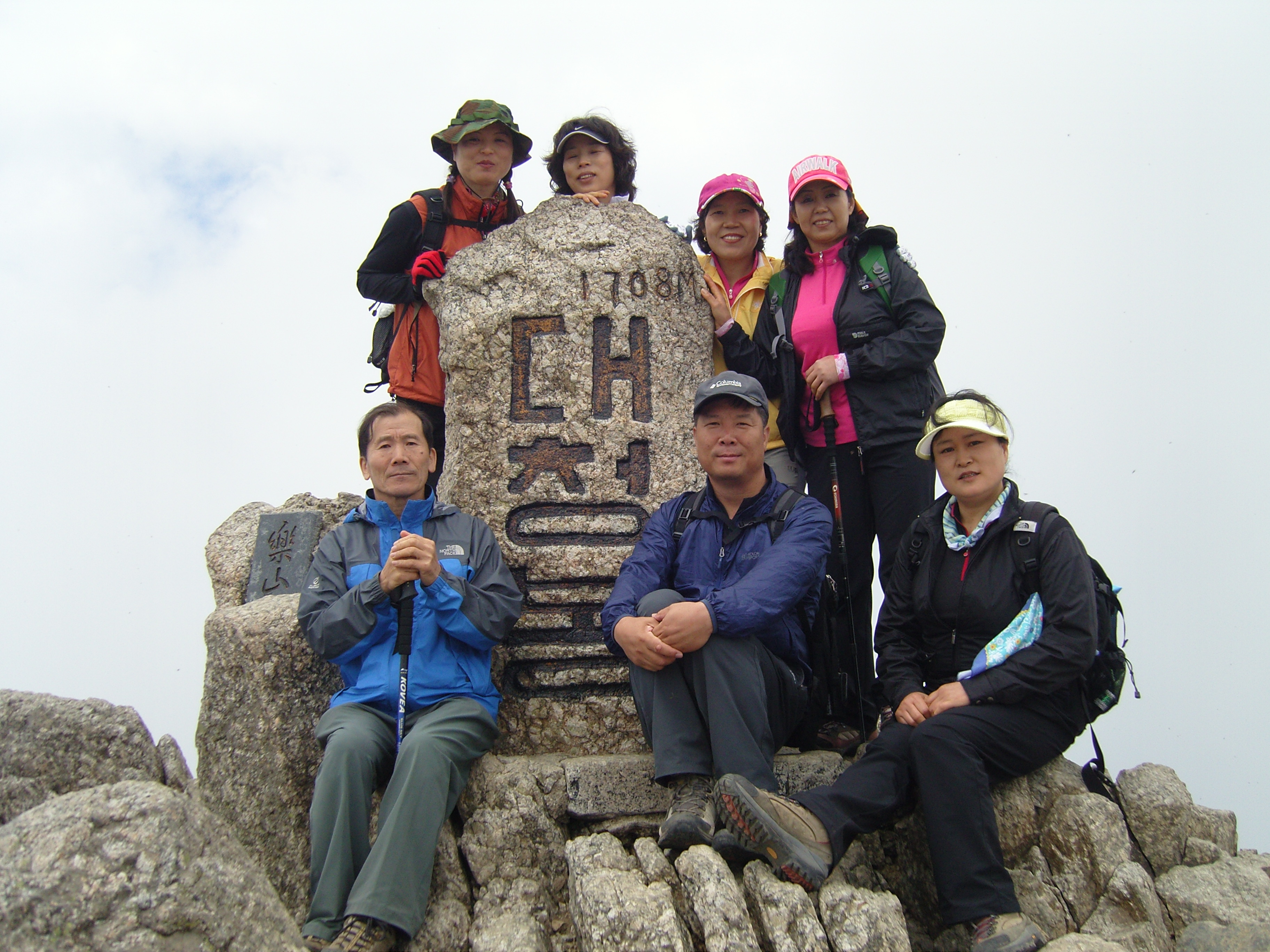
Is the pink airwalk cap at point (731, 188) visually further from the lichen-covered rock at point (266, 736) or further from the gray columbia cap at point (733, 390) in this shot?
the lichen-covered rock at point (266, 736)

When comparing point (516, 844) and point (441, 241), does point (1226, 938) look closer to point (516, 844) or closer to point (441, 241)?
point (516, 844)

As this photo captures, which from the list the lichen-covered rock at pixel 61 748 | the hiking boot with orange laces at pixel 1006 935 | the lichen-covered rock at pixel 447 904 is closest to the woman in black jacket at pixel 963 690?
the hiking boot with orange laces at pixel 1006 935

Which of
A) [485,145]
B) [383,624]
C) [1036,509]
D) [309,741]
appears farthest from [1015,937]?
[485,145]

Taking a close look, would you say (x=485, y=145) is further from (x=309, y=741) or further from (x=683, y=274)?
(x=309, y=741)

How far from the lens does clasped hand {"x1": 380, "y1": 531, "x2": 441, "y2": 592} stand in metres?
3.73

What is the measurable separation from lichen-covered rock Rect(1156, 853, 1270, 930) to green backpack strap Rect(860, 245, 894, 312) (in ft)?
9.01

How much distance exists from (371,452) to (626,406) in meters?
1.50

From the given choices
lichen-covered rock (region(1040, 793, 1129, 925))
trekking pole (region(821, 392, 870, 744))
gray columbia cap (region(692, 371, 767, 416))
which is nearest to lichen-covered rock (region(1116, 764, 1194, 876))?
lichen-covered rock (region(1040, 793, 1129, 925))

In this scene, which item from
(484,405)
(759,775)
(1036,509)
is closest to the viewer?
(759,775)

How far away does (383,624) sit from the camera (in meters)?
3.90

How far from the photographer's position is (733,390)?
159 inches

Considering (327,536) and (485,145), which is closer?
(327,536)

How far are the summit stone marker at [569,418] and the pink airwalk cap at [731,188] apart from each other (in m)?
0.35

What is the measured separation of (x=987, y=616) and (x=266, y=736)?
304 cm
